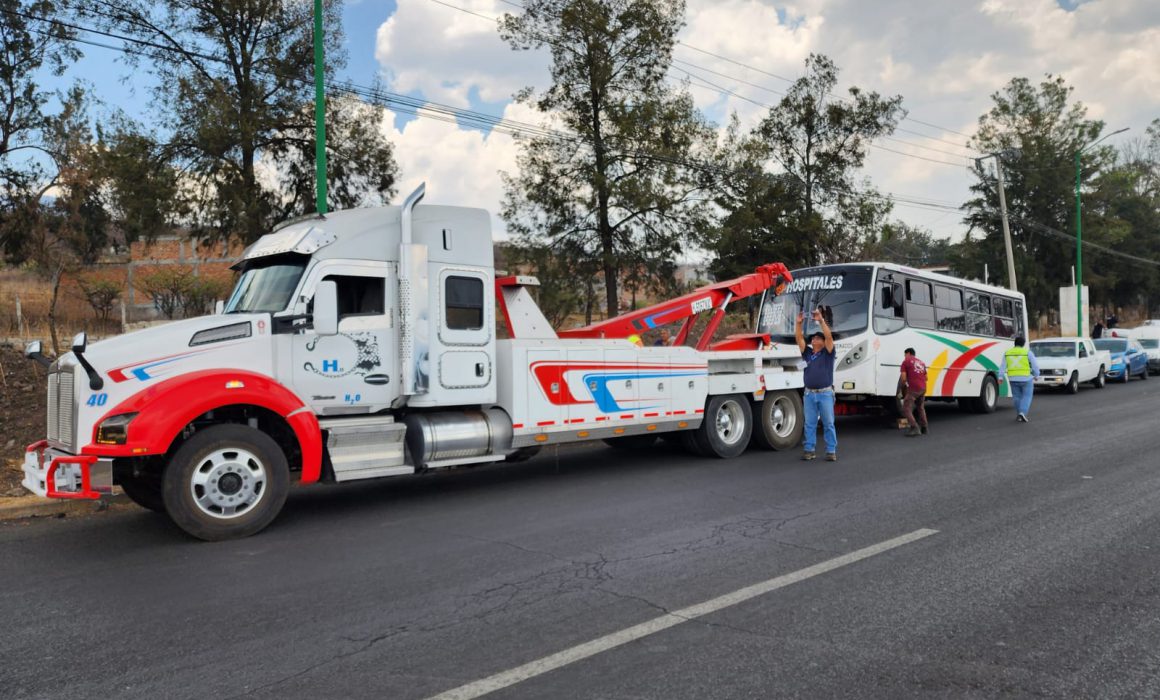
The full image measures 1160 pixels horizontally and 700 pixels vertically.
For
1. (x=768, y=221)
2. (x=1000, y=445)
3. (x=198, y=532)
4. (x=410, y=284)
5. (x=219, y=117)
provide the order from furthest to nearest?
(x=768, y=221), (x=219, y=117), (x=1000, y=445), (x=410, y=284), (x=198, y=532)

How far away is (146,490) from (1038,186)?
5411cm

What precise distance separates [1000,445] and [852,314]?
3384 mm

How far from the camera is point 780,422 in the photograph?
1157 cm

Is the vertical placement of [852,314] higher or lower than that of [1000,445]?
higher

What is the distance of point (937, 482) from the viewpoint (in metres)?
8.73

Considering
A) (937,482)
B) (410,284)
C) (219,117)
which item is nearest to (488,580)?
(410,284)

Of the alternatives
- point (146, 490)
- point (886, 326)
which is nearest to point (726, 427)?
point (886, 326)

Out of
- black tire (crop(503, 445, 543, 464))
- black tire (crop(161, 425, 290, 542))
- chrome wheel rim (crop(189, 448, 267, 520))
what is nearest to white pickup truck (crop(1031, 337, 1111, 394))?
black tire (crop(503, 445, 543, 464))

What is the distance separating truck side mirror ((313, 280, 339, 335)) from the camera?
737cm

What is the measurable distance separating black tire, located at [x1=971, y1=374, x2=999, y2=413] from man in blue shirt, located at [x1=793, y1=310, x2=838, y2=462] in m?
8.65

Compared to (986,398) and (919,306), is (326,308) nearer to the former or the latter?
(919,306)

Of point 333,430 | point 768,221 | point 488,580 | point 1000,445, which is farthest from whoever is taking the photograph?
point 768,221

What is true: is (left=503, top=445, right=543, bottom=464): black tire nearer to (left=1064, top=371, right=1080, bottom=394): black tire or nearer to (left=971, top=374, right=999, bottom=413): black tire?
(left=971, top=374, right=999, bottom=413): black tire

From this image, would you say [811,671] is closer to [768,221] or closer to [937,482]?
[937,482]
